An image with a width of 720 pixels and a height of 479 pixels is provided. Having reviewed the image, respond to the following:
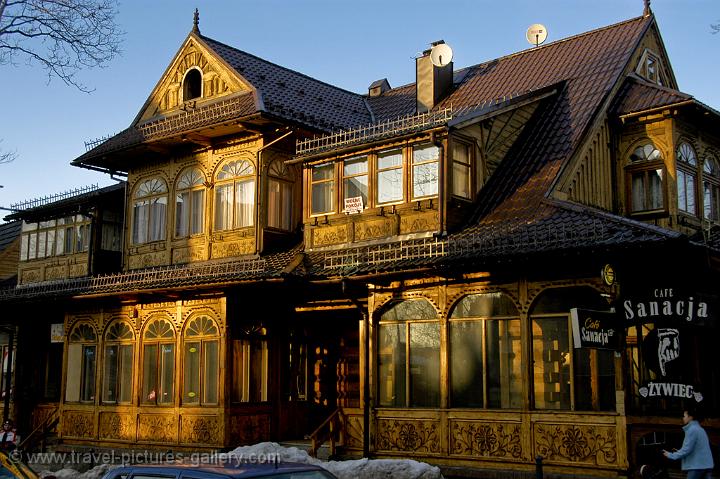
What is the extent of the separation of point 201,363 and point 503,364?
8.19m

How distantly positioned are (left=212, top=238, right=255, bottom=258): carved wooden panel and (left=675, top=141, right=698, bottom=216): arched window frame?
406 inches

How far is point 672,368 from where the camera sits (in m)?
14.5

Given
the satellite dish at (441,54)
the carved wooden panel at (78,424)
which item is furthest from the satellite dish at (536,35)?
the carved wooden panel at (78,424)

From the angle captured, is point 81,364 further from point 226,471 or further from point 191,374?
point 226,471

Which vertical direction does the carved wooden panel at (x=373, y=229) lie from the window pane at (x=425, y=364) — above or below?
above

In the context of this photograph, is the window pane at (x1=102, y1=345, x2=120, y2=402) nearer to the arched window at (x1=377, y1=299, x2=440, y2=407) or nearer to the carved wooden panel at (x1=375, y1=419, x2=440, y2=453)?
the arched window at (x1=377, y1=299, x2=440, y2=407)

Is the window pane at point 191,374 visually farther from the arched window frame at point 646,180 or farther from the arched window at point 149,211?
the arched window frame at point 646,180

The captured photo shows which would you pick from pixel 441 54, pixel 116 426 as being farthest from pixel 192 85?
pixel 116 426

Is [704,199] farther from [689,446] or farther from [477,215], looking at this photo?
[689,446]

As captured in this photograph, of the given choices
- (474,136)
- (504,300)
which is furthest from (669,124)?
(504,300)

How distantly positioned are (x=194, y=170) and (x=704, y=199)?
13128 millimetres

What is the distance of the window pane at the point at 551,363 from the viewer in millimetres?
15773

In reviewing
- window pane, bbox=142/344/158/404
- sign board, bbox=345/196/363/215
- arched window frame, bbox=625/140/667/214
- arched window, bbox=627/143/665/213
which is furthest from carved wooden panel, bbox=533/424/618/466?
window pane, bbox=142/344/158/404

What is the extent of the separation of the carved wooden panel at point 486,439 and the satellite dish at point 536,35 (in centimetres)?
1263
